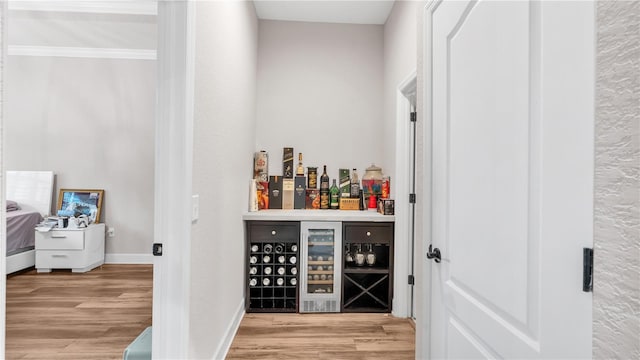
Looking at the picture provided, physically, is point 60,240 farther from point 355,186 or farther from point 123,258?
point 355,186

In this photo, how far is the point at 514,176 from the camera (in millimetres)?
959

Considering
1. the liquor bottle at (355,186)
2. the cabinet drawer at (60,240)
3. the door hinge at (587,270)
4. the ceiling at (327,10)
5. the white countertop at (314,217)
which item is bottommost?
the cabinet drawer at (60,240)

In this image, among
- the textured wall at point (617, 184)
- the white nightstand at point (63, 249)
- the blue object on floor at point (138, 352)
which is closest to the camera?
the textured wall at point (617, 184)

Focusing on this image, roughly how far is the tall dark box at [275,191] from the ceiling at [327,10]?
158 cm

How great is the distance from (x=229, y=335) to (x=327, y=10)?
290 centimetres

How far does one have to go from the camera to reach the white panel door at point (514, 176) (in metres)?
0.76

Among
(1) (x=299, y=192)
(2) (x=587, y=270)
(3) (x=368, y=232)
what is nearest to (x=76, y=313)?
(1) (x=299, y=192)

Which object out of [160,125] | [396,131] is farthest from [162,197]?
[396,131]

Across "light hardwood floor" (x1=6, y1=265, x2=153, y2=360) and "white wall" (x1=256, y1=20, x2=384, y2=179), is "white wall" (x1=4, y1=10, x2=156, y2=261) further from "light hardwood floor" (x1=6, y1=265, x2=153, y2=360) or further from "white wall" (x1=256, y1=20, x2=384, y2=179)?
"white wall" (x1=256, y1=20, x2=384, y2=179)

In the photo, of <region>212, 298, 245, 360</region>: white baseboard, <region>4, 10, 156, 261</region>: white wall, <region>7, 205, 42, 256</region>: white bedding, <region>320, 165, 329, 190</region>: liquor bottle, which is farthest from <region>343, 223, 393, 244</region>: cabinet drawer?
<region>7, 205, 42, 256</region>: white bedding

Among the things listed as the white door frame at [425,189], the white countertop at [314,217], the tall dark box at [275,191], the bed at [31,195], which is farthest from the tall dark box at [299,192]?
the bed at [31,195]

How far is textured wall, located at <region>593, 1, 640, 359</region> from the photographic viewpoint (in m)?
0.60

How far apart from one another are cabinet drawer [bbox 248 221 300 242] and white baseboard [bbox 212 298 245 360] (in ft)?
1.83

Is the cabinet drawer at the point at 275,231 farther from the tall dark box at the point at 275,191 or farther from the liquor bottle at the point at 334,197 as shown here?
the liquor bottle at the point at 334,197
